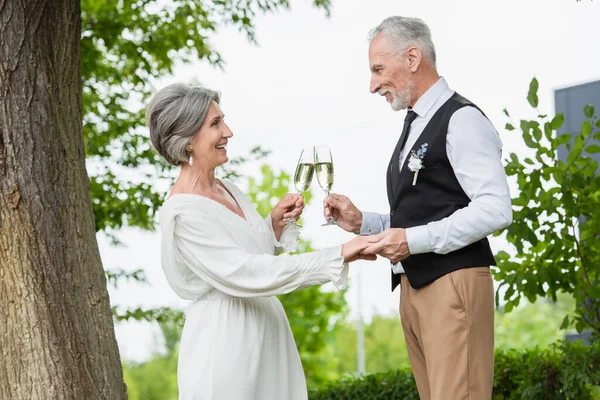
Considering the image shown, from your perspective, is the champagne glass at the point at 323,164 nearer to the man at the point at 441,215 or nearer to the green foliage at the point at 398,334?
the man at the point at 441,215

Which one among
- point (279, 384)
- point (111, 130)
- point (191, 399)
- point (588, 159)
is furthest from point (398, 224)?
point (111, 130)

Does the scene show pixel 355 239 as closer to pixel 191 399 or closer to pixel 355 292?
pixel 191 399

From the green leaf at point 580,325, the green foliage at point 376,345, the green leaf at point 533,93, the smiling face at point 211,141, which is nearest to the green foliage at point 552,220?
the green leaf at point 580,325

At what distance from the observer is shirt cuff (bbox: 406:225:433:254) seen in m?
3.10

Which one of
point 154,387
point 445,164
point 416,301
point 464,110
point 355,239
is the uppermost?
point 464,110

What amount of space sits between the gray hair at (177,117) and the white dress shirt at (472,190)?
974 millimetres

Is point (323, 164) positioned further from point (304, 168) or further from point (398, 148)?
point (398, 148)

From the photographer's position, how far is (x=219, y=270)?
3.29 meters

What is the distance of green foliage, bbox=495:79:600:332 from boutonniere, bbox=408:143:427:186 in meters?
1.77

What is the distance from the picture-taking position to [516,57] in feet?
118

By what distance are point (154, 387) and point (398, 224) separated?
45.4 meters

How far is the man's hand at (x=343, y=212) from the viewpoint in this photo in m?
3.69

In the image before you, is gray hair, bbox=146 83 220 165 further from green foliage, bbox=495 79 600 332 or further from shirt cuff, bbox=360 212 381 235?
green foliage, bbox=495 79 600 332

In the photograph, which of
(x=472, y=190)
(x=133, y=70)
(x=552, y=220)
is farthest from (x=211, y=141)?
(x=133, y=70)
